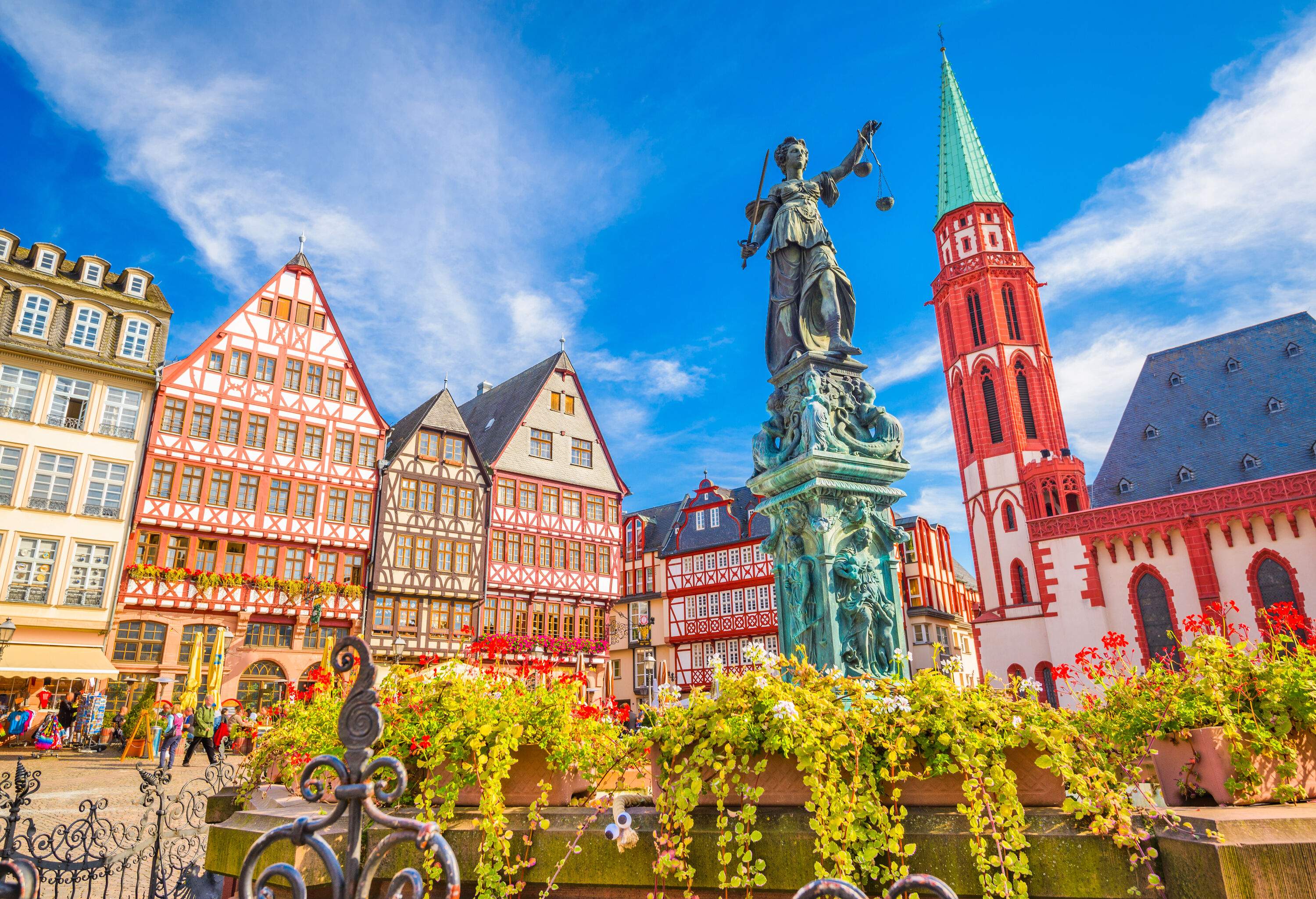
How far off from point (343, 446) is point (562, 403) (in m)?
9.81

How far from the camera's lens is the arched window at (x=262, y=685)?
25.2m

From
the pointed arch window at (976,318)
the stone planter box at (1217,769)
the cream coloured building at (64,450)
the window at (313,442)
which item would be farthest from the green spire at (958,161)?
the stone planter box at (1217,769)

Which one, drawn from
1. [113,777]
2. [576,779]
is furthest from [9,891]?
[113,777]

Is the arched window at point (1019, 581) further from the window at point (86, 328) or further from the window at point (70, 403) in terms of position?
the window at point (86, 328)

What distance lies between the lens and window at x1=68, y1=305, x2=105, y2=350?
26062mm

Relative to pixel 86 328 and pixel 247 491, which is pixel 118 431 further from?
pixel 247 491

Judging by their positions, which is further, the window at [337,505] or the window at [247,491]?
the window at [337,505]

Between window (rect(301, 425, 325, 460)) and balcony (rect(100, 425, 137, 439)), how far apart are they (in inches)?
191

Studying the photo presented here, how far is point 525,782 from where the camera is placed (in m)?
3.74

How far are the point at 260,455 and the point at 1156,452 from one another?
125 ft

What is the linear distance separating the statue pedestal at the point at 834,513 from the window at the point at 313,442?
23738 millimetres

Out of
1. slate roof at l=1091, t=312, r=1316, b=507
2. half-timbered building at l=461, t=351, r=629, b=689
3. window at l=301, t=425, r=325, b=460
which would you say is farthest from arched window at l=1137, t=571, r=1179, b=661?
window at l=301, t=425, r=325, b=460

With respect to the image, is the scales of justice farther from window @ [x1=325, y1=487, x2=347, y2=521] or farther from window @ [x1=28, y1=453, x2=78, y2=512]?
window @ [x1=28, y1=453, x2=78, y2=512]

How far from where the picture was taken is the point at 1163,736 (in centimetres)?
331
